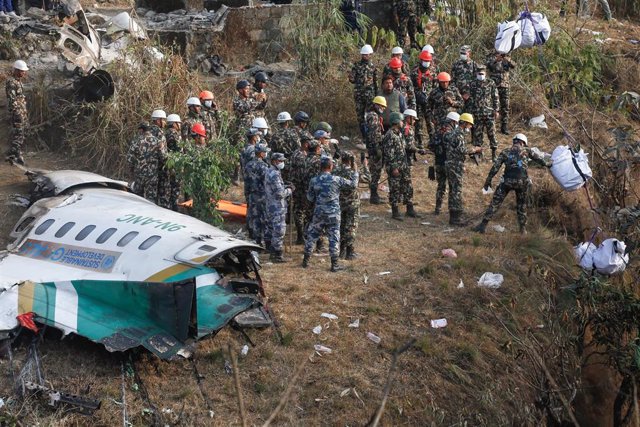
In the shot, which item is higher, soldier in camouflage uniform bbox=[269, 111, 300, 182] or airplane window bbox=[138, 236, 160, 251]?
soldier in camouflage uniform bbox=[269, 111, 300, 182]

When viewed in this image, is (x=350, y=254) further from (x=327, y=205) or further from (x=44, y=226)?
(x=44, y=226)

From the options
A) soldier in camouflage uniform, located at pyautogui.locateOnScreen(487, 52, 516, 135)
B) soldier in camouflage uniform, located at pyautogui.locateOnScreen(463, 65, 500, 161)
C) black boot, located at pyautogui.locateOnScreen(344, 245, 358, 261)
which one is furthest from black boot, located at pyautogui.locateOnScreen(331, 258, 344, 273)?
soldier in camouflage uniform, located at pyautogui.locateOnScreen(487, 52, 516, 135)

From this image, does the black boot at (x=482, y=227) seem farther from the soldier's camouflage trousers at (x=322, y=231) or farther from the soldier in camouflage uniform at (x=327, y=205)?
the soldier's camouflage trousers at (x=322, y=231)

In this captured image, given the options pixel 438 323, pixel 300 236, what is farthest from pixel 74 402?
pixel 300 236

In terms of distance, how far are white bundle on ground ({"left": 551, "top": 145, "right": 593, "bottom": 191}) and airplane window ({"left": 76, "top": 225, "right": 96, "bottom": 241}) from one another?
649cm

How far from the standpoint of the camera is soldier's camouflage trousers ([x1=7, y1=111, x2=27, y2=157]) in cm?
1855

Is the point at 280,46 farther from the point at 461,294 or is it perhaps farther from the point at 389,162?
the point at 461,294

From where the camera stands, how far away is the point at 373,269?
15.0 meters

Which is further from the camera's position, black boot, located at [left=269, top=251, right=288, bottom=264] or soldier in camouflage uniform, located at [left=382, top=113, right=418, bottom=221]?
soldier in camouflage uniform, located at [left=382, top=113, right=418, bottom=221]

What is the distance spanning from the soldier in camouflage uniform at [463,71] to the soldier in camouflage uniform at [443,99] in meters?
0.54

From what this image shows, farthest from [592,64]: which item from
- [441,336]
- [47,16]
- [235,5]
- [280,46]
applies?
[47,16]

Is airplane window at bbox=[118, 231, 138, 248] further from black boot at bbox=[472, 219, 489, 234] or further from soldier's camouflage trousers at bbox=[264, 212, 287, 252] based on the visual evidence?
black boot at bbox=[472, 219, 489, 234]

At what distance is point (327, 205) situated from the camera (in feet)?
47.3

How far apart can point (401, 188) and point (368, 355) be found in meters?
4.52
